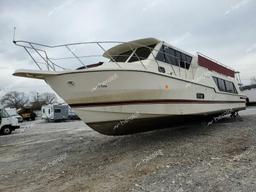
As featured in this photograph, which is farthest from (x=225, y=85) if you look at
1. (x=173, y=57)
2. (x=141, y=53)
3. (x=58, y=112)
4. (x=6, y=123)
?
(x=58, y=112)

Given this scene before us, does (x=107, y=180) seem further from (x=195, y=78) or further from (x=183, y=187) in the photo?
(x=195, y=78)

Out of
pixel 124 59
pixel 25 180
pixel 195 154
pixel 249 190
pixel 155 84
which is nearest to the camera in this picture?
pixel 249 190

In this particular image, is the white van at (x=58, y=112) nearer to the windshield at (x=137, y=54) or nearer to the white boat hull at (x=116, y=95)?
the windshield at (x=137, y=54)

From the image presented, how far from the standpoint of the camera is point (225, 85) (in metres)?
11.5

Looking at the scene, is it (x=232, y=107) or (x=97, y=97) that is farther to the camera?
(x=232, y=107)

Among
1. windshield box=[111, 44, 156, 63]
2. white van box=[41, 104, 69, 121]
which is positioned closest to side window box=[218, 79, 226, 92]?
windshield box=[111, 44, 156, 63]

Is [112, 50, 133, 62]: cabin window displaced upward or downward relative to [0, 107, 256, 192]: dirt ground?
upward

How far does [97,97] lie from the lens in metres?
6.71

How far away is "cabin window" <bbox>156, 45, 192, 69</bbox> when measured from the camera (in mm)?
8367

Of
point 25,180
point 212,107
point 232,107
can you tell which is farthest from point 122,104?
point 232,107

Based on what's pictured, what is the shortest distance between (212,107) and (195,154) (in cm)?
391

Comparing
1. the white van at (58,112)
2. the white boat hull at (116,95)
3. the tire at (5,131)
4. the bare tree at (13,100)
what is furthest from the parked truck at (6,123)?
the bare tree at (13,100)

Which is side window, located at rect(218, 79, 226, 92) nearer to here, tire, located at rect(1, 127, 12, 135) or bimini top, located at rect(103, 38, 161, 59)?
bimini top, located at rect(103, 38, 161, 59)

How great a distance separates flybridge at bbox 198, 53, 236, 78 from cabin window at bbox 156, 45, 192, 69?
73 cm
